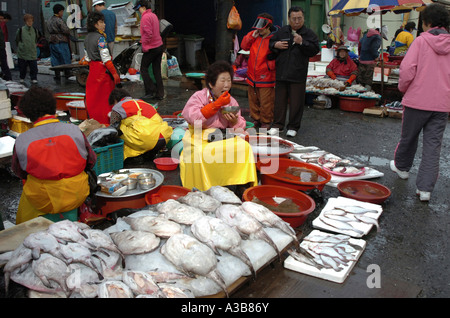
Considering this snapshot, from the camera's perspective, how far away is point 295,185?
162 inches

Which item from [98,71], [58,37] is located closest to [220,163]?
[98,71]

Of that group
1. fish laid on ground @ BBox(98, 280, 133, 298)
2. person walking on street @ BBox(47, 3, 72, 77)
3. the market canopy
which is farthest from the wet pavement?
person walking on street @ BBox(47, 3, 72, 77)

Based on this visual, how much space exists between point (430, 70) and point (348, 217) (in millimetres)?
1925

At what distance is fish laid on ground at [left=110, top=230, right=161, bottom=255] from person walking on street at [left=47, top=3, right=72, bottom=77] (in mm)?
10887

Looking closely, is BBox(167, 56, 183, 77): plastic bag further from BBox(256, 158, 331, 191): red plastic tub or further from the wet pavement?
BBox(256, 158, 331, 191): red plastic tub

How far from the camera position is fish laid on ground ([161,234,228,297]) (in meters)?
2.28

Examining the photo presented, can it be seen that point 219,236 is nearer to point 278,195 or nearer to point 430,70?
point 278,195

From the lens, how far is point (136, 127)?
5.01 meters

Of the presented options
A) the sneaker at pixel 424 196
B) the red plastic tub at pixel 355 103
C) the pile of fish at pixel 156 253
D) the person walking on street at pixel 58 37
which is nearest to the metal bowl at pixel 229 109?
the pile of fish at pixel 156 253

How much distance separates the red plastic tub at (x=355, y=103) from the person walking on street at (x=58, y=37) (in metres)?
8.59

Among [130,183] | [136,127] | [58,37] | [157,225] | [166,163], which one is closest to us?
[157,225]

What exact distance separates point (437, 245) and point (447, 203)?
3.51 ft
